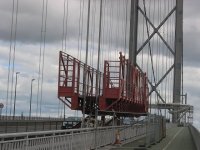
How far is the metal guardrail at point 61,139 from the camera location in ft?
38.8

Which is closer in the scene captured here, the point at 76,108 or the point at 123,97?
the point at 76,108

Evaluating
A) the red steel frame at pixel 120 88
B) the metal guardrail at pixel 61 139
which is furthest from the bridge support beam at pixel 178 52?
the metal guardrail at pixel 61 139

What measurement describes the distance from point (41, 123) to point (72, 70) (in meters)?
11.5

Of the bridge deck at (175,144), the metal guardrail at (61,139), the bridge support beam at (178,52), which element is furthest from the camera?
the bridge support beam at (178,52)

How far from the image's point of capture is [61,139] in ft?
53.7

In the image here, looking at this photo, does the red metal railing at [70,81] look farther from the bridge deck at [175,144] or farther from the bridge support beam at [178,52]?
the bridge support beam at [178,52]

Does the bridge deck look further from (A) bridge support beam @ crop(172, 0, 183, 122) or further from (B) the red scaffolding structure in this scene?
(A) bridge support beam @ crop(172, 0, 183, 122)

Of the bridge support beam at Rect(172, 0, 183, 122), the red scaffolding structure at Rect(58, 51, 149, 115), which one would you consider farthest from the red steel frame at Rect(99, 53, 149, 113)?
the bridge support beam at Rect(172, 0, 183, 122)

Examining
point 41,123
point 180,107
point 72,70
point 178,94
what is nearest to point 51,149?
point 72,70

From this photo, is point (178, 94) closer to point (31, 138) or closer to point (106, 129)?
point (106, 129)

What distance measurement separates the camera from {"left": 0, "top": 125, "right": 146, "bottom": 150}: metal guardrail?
11.8 metres

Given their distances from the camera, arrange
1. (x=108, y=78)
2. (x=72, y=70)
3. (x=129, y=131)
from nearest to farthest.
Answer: (x=72, y=70) < (x=108, y=78) < (x=129, y=131)

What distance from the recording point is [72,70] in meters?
26.1

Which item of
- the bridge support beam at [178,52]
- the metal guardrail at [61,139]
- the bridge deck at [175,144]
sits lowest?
the bridge deck at [175,144]
